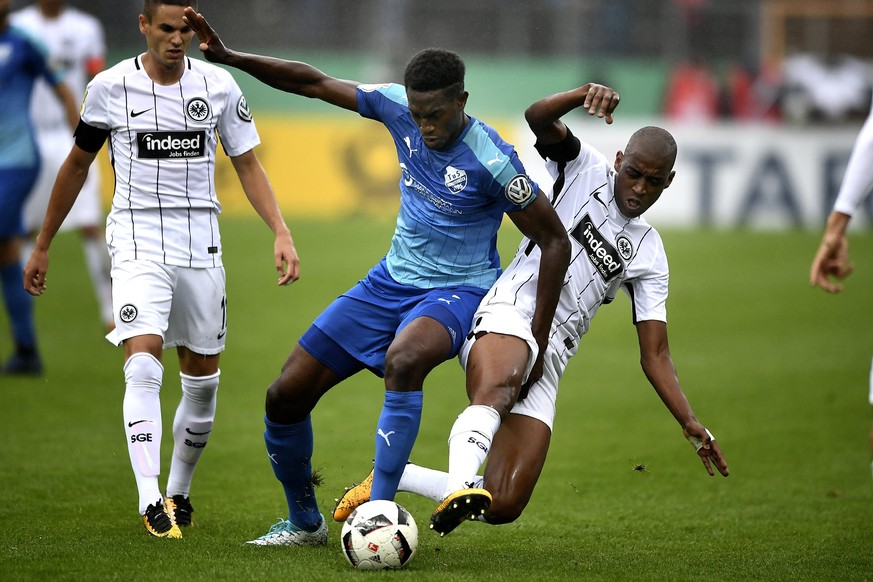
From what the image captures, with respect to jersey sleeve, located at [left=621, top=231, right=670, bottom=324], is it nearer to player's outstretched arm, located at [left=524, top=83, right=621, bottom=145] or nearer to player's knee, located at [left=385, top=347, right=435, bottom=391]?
player's outstretched arm, located at [left=524, top=83, right=621, bottom=145]

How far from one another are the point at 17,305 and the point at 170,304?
4.68 m

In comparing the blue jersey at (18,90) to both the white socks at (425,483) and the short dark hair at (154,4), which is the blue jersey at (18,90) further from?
the white socks at (425,483)

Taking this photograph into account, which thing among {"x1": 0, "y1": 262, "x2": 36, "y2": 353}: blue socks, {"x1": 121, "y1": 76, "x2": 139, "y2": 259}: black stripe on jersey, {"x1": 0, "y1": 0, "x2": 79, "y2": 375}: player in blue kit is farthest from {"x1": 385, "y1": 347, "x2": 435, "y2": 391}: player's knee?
{"x1": 0, "y1": 262, "x2": 36, "y2": 353}: blue socks

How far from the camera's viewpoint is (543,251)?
18.6 ft

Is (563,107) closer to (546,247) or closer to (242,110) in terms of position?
(546,247)

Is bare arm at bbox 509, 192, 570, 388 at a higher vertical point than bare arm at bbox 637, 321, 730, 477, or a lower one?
higher

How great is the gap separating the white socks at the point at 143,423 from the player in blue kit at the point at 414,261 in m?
0.57

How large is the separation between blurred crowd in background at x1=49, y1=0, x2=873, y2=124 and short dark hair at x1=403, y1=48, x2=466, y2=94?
64.7 feet

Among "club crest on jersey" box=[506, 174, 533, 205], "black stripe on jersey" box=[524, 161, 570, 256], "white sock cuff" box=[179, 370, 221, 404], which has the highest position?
"club crest on jersey" box=[506, 174, 533, 205]

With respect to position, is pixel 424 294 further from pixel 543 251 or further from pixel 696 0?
pixel 696 0

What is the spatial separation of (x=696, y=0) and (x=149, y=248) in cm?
2224

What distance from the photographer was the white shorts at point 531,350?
18.8 feet

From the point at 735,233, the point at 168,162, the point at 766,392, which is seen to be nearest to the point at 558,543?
the point at 168,162

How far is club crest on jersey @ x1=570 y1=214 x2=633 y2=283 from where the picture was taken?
616cm
